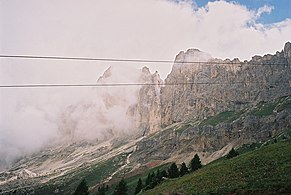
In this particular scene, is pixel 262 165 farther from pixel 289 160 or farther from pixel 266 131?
pixel 266 131

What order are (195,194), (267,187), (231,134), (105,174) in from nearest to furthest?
(267,187), (195,194), (231,134), (105,174)

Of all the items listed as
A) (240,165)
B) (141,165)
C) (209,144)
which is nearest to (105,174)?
(141,165)

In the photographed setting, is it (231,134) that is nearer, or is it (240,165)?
(240,165)

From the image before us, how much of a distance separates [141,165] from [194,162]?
12217 centimetres

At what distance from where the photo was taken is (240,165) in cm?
4328

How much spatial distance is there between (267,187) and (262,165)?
10.5 metres

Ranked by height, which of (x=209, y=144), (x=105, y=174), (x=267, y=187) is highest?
(x=267, y=187)

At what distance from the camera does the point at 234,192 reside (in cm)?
2991

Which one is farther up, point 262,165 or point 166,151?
point 262,165

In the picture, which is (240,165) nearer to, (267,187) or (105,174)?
(267,187)

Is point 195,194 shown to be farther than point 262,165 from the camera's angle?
No

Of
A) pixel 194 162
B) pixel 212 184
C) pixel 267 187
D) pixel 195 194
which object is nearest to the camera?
pixel 267 187

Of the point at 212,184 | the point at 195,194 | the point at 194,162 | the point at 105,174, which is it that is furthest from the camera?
the point at 105,174

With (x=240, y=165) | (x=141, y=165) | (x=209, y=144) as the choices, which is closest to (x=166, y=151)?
(x=141, y=165)
